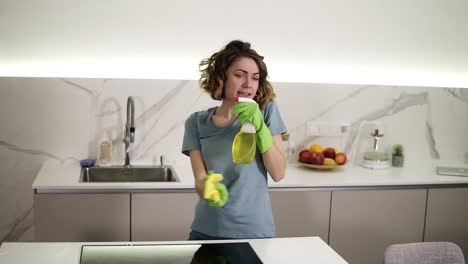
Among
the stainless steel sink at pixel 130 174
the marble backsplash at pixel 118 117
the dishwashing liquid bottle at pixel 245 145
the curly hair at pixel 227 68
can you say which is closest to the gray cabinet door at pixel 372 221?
the marble backsplash at pixel 118 117

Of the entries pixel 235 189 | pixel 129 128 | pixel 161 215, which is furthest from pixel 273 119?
pixel 129 128

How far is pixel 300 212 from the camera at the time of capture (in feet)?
8.41

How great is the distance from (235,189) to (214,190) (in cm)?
23

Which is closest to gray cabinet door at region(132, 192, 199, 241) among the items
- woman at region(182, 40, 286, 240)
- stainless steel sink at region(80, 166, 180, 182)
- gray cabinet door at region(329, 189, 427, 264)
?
stainless steel sink at region(80, 166, 180, 182)

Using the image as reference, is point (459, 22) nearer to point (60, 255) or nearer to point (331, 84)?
point (331, 84)

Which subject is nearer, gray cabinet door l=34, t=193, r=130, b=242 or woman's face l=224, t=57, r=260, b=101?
woman's face l=224, t=57, r=260, b=101

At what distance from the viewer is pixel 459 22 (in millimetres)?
3273

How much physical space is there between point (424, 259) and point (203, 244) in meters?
0.75

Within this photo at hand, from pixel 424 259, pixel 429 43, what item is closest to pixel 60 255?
pixel 424 259

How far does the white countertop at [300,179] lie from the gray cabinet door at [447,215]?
0.21ft

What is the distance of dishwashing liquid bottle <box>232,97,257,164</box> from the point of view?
60.9 inches

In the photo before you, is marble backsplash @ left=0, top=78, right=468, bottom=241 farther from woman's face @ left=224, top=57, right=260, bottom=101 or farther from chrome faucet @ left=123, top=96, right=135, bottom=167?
woman's face @ left=224, top=57, right=260, bottom=101

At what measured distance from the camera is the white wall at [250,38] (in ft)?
9.13

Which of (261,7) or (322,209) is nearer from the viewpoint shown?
(322,209)
